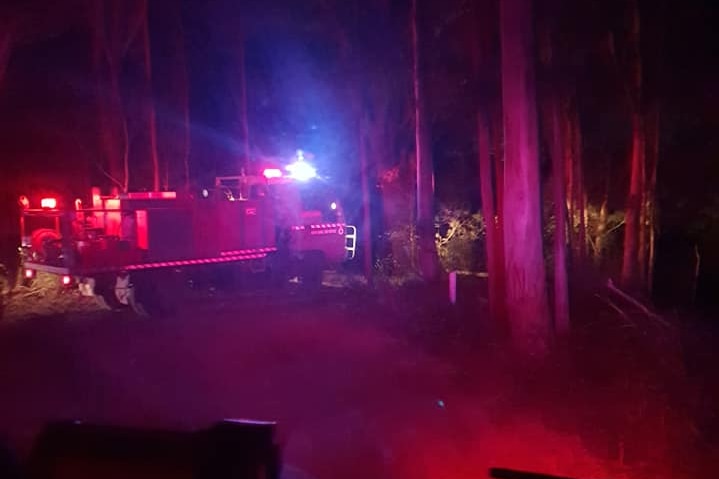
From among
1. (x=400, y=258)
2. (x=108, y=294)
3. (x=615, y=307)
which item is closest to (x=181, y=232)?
(x=108, y=294)

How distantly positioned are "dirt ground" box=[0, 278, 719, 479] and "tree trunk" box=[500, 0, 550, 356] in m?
0.49

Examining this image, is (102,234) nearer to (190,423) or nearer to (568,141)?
(190,423)

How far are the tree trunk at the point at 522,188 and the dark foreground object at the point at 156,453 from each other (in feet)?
24.3

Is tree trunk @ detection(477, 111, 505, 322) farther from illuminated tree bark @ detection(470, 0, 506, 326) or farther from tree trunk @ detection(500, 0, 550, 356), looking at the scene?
tree trunk @ detection(500, 0, 550, 356)

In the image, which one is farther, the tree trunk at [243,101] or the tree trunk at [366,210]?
the tree trunk at [243,101]

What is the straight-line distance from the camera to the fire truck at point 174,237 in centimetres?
1406

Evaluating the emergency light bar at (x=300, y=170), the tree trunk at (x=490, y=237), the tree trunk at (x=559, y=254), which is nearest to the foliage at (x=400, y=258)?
the emergency light bar at (x=300, y=170)

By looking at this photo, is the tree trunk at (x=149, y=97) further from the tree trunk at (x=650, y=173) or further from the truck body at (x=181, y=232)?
the tree trunk at (x=650, y=173)

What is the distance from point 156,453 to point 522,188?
757 centimetres

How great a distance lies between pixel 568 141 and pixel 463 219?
5607 millimetres

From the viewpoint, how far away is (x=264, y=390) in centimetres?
908

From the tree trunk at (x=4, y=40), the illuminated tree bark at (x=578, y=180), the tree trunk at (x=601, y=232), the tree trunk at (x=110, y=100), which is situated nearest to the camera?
the illuminated tree bark at (x=578, y=180)

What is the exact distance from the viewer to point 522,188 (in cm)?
946

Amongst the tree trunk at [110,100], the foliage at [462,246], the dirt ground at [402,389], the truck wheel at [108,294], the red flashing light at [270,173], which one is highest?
the tree trunk at [110,100]
